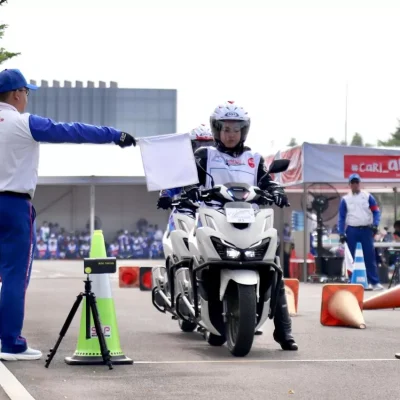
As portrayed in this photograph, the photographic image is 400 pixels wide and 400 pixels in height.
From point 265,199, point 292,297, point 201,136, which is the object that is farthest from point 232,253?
point 292,297

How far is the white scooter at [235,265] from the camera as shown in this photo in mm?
9008

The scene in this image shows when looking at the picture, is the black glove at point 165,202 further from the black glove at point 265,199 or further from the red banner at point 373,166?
the red banner at point 373,166

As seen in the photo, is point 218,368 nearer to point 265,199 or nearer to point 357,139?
point 265,199

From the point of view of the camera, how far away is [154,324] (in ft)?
40.8

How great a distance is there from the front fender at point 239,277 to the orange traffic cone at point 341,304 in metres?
3.15

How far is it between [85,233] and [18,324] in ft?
134

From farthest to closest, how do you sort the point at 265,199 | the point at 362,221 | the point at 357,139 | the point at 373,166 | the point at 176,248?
the point at 357,139 < the point at 373,166 < the point at 362,221 < the point at 176,248 < the point at 265,199

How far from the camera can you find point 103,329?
8.61 meters

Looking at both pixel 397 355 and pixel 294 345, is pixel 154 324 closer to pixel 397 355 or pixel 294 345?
pixel 294 345

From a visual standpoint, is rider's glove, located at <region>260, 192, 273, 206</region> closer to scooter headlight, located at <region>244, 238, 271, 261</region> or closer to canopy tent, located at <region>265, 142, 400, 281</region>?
scooter headlight, located at <region>244, 238, 271, 261</region>

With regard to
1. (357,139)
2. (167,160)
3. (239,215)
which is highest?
(357,139)

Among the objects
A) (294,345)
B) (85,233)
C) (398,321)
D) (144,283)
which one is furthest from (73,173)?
(294,345)

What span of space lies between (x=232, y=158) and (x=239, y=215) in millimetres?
1001

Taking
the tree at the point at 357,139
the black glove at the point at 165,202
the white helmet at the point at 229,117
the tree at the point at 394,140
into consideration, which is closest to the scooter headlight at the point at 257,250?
the white helmet at the point at 229,117
